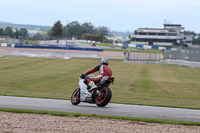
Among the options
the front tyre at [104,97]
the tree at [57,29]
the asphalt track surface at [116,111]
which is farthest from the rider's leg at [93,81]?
the tree at [57,29]

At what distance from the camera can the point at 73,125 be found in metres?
9.68

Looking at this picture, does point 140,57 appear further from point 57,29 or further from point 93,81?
point 57,29

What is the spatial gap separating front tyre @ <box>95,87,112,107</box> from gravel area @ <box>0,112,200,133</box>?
101 inches

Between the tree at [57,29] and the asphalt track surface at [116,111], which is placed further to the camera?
the tree at [57,29]

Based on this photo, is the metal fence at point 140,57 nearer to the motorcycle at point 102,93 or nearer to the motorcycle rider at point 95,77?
the motorcycle rider at point 95,77

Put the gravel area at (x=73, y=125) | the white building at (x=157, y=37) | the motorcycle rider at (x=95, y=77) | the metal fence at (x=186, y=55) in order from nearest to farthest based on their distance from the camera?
the gravel area at (x=73, y=125), the motorcycle rider at (x=95, y=77), the metal fence at (x=186, y=55), the white building at (x=157, y=37)

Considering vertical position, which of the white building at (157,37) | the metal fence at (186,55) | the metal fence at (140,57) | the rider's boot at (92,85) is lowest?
the metal fence at (140,57)

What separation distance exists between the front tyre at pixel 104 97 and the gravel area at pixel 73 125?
2.58 meters

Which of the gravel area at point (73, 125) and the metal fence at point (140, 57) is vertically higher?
the gravel area at point (73, 125)

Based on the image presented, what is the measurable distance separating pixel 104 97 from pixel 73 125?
3.81 metres

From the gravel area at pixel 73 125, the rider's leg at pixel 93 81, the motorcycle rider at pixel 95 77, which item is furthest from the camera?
the rider's leg at pixel 93 81

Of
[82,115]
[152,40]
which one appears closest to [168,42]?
[152,40]

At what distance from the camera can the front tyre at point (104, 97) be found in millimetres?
13242

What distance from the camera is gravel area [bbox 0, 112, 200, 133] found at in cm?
911
